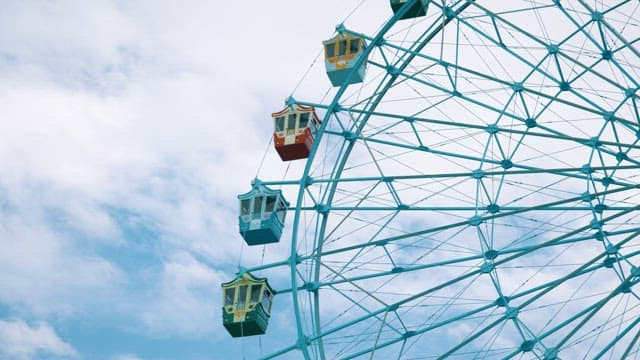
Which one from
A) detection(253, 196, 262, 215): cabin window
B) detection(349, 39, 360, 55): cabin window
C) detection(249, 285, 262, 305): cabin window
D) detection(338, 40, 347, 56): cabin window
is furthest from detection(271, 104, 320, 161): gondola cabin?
detection(249, 285, 262, 305): cabin window

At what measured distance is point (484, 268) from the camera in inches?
971

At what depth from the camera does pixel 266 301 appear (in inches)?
1124

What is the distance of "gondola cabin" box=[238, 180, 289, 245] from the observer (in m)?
29.0

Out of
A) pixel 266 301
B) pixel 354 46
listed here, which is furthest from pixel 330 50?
pixel 266 301

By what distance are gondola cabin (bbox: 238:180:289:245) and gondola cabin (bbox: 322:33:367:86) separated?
353 cm

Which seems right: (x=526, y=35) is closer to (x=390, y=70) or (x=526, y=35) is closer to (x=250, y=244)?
(x=390, y=70)

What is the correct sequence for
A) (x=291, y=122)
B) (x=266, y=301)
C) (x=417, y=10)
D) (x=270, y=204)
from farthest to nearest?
1. (x=291, y=122)
2. (x=270, y=204)
3. (x=266, y=301)
4. (x=417, y=10)

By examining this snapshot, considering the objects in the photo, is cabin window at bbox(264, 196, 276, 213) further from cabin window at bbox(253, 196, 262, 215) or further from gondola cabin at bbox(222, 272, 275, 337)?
gondola cabin at bbox(222, 272, 275, 337)

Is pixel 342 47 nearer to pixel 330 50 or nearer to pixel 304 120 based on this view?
pixel 330 50

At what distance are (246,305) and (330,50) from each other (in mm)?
7218

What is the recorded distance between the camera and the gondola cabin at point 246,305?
28.2 metres

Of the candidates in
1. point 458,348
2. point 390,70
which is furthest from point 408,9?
point 458,348

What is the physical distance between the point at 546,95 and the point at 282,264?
304 inches

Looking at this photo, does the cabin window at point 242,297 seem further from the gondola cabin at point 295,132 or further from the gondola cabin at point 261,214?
the gondola cabin at point 295,132
